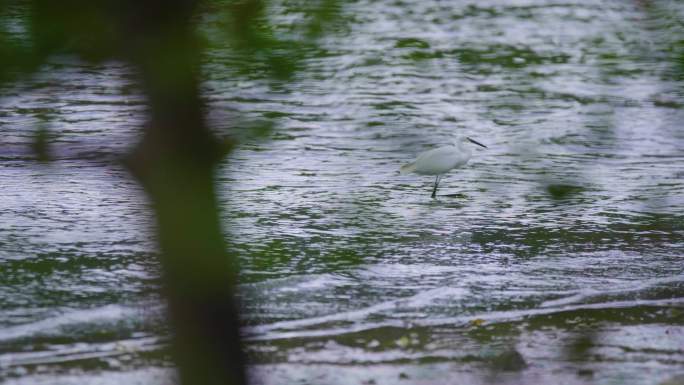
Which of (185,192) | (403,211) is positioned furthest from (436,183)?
(185,192)

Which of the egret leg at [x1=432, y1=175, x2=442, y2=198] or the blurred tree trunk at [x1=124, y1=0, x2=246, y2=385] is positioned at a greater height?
the blurred tree trunk at [x1=124, y1=0, x2=246, y2=385]

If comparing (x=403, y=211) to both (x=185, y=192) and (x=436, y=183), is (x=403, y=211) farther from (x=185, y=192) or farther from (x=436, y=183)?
(x=436, y=183)

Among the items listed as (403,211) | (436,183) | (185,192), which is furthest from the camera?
(436,183)

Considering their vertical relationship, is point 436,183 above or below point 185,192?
below

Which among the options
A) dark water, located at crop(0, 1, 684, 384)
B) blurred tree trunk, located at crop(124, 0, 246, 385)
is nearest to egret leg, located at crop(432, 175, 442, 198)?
dark water, located at crop(0, 1, 684, 384)

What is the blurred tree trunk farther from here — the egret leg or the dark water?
the egret leg

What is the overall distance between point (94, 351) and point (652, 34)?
3971 millimetres

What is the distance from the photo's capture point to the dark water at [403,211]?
154cm

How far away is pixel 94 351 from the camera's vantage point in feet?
16.3

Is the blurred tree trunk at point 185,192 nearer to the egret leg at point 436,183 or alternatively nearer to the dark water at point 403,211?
the dark water at point 403,211

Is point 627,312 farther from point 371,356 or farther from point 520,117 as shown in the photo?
point 520,117

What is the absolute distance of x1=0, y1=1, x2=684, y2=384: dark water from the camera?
154 centimetres

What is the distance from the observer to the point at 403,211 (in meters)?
3.11

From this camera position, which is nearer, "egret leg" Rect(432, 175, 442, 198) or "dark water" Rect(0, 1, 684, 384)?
"dark water" Rect(0, 1, 684, 384)
